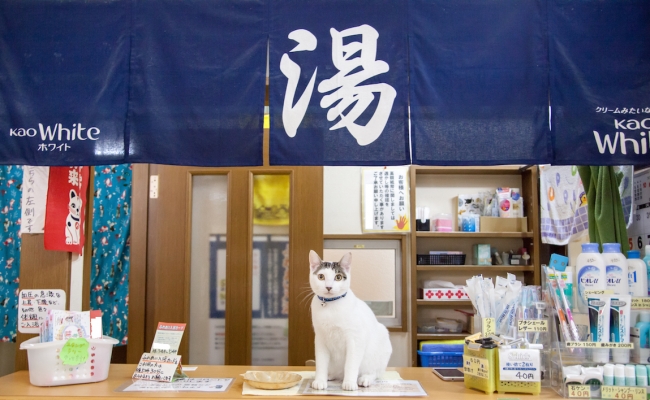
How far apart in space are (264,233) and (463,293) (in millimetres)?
1565

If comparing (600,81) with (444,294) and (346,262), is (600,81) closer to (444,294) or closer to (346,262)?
(346,262)

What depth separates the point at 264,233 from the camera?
3799mm

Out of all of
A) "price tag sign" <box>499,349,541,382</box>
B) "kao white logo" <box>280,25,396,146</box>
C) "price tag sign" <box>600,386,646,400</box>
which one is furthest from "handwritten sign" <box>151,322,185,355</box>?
"price tag sign" <box>600,386,646,400</box>

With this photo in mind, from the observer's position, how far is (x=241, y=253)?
12.3 feet

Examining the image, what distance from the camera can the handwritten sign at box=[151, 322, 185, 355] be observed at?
221 centimetres

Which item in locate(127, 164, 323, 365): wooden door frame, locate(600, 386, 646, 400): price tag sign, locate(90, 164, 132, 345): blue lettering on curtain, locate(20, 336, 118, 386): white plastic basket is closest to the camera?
locate(600, 386, 646, 400): price tag sign

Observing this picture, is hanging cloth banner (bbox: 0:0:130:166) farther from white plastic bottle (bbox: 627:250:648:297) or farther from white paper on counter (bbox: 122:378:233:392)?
white plastic bottle (bbox: 627:250:648:297)

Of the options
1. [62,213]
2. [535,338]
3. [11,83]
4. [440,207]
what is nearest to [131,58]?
[11,83]

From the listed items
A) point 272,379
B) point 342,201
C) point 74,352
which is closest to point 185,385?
point 272,379

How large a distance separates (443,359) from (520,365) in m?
1.33

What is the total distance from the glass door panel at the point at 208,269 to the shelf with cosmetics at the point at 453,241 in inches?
55.2

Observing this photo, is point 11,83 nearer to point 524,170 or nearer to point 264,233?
point 264,233

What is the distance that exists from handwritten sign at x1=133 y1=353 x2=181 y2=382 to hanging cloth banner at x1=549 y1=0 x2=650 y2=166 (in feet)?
5.83

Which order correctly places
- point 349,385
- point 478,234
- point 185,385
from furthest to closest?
point 478,234 → point 185,385 → point 349,385
